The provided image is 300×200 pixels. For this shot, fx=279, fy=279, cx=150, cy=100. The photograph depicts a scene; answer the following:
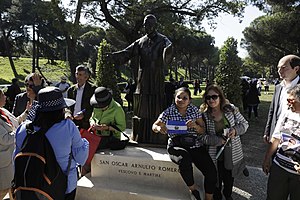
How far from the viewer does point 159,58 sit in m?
4.23

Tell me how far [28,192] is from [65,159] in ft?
1.20

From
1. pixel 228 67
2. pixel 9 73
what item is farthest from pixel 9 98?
pixel 9 73

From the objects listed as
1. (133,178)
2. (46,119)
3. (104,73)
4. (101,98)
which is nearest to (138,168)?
(133,178)

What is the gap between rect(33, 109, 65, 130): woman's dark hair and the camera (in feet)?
7.28

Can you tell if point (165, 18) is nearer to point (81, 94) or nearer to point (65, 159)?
point (81, 94)

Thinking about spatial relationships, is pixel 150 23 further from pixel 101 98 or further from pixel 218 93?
pixel 218 93

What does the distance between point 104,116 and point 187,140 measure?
51.6 inches

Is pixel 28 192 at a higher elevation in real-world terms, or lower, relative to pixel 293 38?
lower

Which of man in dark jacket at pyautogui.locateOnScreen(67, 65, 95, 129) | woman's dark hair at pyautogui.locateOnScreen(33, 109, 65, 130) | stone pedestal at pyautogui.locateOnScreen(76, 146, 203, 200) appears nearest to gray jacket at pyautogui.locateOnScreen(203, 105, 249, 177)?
stone pedestal at pyautogui.locateOnScreen(76, 146, 203, 200)

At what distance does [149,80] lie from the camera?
4.30 metres

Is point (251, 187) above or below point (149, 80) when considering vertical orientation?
below

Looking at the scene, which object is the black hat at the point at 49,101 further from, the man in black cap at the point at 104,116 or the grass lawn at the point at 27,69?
the grass lawn at the point at 27,69

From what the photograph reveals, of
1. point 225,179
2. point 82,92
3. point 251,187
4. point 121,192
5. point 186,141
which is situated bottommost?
point 251,187

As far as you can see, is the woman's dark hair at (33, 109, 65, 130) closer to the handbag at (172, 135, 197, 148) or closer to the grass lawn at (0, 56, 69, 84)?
the handbag at (172, 135, 197, 148)
